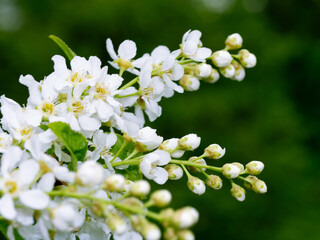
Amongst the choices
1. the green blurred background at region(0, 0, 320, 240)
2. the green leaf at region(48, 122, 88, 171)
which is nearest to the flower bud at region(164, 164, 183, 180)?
the green leaf at region(48, 122, 88, 171)

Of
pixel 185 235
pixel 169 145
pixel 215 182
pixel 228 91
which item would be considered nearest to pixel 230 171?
pixel 215 182

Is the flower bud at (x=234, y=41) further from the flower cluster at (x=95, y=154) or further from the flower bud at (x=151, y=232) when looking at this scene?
the flower bud at (x=151, y=232)

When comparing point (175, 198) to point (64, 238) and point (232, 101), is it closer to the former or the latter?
point (232, 101)

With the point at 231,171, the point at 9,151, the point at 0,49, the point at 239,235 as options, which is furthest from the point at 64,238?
the point at 0,49

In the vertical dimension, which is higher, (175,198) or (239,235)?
(175,198)

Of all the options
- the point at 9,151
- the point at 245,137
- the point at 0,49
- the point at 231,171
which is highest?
the point at 9,151

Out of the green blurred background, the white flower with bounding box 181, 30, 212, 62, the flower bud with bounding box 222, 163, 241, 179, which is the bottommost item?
the green blurred background

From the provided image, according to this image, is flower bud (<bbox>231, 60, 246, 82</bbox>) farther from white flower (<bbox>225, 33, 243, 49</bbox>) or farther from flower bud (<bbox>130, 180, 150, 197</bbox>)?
flower bud (<bbox>130, 180, 150, 197</bbox>)
